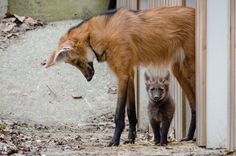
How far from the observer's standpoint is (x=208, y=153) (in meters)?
5.62

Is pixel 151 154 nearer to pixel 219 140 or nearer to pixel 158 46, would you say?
pixel 219 140

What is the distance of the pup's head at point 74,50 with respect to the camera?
6.66 meters

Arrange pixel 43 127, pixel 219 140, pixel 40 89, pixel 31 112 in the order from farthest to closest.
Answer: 1. pixel 40 89
2. pixel 31 112
3. pixel 43 127
4. pixel 219 140

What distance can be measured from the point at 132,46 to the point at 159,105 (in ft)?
2.06

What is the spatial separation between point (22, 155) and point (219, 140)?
1.66 meters

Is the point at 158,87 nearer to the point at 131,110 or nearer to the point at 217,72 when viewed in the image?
the point at 131,110

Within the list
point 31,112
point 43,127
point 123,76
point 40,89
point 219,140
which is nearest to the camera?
point 219,140

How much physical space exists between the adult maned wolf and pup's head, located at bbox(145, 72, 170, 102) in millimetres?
→ 164

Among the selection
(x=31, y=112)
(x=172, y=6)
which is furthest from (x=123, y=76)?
(x=31, y=112)

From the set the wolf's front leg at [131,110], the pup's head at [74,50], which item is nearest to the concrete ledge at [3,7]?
the pup's head at [74,50]

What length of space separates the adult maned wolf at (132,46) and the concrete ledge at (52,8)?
603 centimetres

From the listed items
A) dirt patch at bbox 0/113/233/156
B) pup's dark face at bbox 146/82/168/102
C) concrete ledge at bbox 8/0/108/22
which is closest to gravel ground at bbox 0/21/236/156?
dirt patch at bbox 0/113/233/156

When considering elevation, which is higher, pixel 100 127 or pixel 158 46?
pixel 158 46

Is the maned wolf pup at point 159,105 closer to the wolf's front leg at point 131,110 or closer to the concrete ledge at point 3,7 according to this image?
the wolf's front leg at point 131,110
